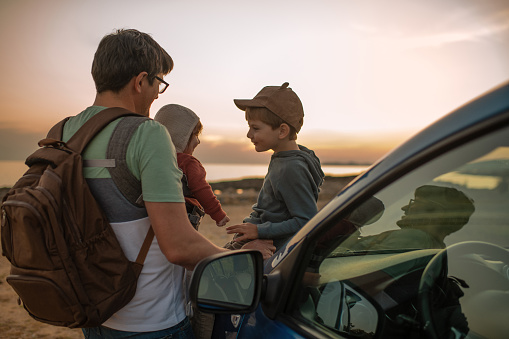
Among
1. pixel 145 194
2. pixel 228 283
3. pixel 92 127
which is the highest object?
pixel 92 127

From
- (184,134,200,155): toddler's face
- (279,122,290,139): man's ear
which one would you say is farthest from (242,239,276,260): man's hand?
(184,134,200,155): toddler's face

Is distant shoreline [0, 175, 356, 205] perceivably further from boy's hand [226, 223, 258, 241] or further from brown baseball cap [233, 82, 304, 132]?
boy's hand [226, 223, 258, 241]

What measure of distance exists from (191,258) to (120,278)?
0.27m

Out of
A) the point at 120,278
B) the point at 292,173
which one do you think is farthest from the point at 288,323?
the point at 292,173

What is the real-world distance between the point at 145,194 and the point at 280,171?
1152 millimetres

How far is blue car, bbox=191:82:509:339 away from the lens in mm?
1167

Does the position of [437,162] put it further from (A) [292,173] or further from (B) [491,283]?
(A) [292,173]

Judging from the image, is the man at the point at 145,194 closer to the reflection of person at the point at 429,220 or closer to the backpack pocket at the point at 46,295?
the backpack pocket at the point at 46,295

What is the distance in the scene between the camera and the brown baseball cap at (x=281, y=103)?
107 inches

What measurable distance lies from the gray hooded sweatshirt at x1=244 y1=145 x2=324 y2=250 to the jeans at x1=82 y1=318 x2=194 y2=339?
81 cm

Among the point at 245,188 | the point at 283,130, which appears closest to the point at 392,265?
the point at 283,130

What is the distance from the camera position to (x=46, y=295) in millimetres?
1459

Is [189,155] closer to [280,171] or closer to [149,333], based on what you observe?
[280,171]

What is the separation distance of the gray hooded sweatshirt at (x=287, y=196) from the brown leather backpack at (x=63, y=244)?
104 cm
